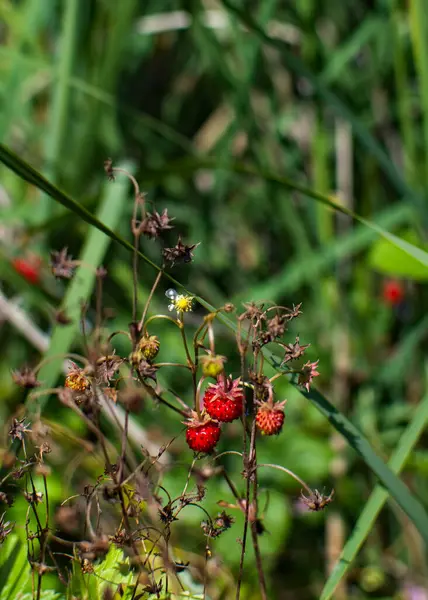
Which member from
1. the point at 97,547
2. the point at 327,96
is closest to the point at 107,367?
the point at 97,547

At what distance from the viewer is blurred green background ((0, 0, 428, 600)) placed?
1.28 metres

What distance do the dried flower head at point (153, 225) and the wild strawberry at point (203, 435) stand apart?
0.14m

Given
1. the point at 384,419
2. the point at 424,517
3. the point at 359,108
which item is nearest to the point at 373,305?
the point at 384,419

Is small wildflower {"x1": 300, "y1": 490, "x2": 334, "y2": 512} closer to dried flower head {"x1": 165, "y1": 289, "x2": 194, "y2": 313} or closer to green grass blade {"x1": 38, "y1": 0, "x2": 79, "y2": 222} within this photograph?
dried flower head {"x1": 165, "y1": 289, "x2": 194, "y2": 313}

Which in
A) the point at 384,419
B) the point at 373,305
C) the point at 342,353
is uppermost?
the point at 373,305

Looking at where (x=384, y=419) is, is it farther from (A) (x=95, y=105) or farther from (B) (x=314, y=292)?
(A) (x=95, y=105)

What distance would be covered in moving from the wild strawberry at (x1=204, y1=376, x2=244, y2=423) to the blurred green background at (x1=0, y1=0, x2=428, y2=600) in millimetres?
603

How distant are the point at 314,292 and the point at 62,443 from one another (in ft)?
1.82

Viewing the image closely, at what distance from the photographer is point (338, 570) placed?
60 centimetres

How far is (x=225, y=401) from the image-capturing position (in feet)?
1.71

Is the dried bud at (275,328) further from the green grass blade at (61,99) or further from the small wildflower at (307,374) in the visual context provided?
the green grass blade at (61,99)

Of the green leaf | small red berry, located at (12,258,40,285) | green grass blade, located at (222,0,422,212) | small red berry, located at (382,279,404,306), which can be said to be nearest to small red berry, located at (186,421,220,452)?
green grass blade, located at (222,0,422,212)

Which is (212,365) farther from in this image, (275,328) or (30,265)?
(30,265)

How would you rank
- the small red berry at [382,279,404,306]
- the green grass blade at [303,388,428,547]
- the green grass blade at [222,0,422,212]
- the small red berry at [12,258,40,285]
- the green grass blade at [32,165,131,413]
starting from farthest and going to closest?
the small red berry at [382,279,404,306]
the small red berry at [12,258,40,285]
the green grass blade at [222,0,422,212]
the green grass blade at [32,165,131,413]
the green grass blade at [303,388,428,547]
